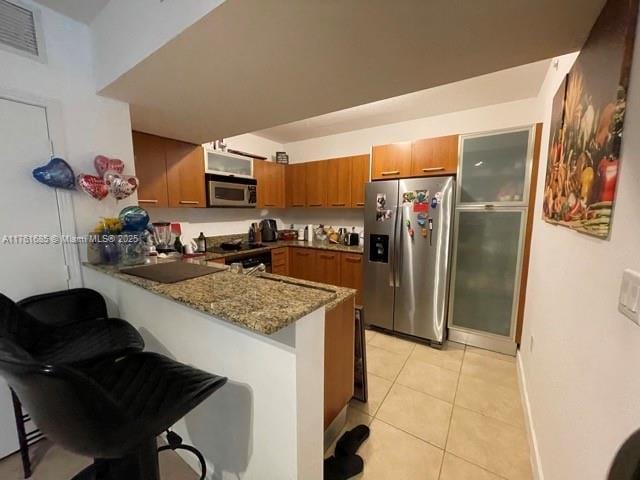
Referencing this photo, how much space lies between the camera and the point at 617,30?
0.71 m

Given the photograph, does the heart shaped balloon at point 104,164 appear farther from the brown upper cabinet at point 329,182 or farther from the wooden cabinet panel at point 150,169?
the brown upper cabinet at point 329,182

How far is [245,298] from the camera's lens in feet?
3.13

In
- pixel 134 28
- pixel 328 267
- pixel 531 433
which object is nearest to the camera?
pixel 134 28

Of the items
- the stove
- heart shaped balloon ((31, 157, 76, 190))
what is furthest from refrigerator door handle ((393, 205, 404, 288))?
heart shaped balloon ((31, 157, 76, 190))

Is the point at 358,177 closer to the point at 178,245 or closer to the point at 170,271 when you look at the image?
the point at 178,245

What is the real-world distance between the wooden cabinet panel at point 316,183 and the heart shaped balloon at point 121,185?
7.25ft

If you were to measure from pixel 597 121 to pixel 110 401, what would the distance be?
5.39 ft

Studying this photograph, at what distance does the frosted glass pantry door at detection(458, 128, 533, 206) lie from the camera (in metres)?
2.14

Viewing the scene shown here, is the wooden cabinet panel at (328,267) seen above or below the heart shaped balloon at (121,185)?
below

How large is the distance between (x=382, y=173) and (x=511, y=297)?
1.72 meters

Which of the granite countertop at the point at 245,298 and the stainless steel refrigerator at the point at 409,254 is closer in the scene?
the granite countertop at the point at 245,298

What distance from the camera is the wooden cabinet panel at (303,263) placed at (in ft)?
11.2

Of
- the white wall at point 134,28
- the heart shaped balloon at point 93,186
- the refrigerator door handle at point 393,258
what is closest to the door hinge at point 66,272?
the heart shaped balloon at point 93,186

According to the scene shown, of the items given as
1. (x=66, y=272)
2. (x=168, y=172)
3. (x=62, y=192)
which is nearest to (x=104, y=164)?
(x=62, y=192)
